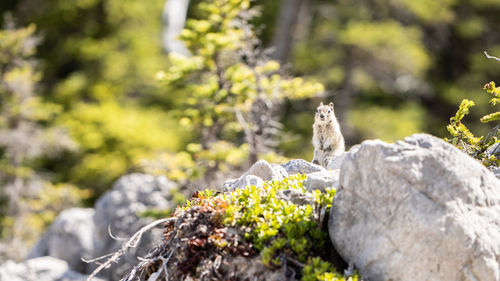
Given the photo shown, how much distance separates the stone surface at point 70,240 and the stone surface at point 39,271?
22.1 inches

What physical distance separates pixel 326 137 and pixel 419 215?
9.23 feet

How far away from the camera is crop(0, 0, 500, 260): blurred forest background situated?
17969mm

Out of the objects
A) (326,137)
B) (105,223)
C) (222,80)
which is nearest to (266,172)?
(326,137)

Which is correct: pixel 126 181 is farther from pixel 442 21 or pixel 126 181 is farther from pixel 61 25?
pixel 442 21

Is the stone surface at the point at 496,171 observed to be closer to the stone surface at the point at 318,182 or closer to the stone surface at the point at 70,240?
the stone surface at the point at 318,182

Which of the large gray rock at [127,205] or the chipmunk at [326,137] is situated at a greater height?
the chipmunk at [326,137]

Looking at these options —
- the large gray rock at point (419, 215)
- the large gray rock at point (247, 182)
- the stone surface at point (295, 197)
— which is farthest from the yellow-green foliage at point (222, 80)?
the large gray rock at point (419, 215)

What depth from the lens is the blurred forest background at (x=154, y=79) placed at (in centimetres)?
1797

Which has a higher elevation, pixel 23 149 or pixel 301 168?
pixel 301 168

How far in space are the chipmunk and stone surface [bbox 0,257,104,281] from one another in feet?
20.9

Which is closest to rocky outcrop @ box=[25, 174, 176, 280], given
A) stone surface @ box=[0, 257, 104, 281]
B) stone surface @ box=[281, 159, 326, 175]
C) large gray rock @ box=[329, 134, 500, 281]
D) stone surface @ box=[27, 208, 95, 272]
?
stone surface @ box=[27, 208, 95, 272]

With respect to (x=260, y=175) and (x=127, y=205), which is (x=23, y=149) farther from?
(x=260, y=175)

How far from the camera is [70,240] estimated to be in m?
13.6

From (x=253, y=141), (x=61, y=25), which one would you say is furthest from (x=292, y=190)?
(x=61, y=25)
